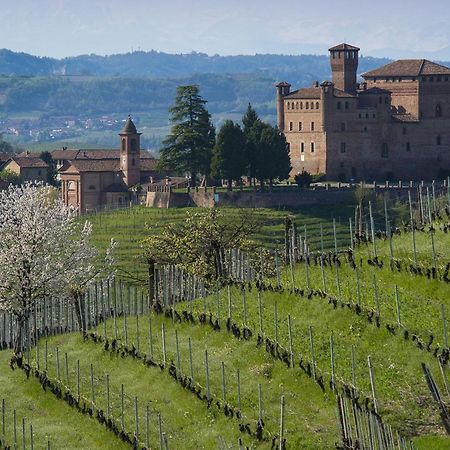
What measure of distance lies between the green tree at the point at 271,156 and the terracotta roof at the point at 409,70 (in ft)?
64.4

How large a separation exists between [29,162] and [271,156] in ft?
164

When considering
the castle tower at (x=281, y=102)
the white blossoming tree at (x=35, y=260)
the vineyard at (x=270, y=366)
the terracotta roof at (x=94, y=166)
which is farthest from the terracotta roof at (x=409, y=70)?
the vineyard at (x=270, y=366)

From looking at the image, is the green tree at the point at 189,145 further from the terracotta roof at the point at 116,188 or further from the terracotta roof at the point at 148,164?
the terracotta roof at the point at 148,164

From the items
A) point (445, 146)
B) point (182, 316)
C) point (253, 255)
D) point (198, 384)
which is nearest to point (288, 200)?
point (445, 146)

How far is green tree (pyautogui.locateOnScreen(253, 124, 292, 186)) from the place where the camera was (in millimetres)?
118938

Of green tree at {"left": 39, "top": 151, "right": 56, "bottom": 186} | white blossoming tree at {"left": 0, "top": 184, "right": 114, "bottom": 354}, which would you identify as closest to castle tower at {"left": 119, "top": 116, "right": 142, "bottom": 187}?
green tree at {"left": 39, "top": 151, "right": 56, "bottom": 186}

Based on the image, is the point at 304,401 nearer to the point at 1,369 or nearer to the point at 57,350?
the point at 57,350

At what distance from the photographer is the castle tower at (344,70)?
447 ft

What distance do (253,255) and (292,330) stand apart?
86.0ft

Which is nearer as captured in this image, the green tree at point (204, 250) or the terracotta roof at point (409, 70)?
the green tree at point (204, 250)

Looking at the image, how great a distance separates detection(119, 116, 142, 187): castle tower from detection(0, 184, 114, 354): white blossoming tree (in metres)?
77.0

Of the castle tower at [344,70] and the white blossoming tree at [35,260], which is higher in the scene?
the castle tower at [344,70]

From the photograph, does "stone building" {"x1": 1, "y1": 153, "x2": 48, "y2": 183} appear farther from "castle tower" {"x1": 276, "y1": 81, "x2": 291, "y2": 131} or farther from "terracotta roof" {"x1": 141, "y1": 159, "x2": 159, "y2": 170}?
"castle tower" {"x1": 276, "y1": 81, "x2": 291, "y2": 131}

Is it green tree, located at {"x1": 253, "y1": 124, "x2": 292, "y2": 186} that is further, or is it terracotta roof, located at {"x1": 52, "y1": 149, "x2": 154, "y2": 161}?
terracotta roof, located at {"x1": 52, "y1": 149, "x2": 154, "y2": 161}
